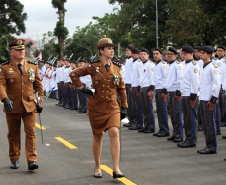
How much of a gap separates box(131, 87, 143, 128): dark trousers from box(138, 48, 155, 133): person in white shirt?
45 cm

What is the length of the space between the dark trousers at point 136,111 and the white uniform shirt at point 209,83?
376 centimetres

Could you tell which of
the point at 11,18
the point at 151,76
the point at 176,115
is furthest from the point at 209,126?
the point at 11,18

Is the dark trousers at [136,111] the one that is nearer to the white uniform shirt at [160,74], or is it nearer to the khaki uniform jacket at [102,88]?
the white uniform shirt at [160,74]

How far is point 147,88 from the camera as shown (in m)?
12.1

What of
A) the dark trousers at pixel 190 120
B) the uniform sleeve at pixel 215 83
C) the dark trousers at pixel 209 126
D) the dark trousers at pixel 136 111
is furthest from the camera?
the dark trousers at pixel 136 111

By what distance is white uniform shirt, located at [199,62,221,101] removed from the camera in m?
9.02

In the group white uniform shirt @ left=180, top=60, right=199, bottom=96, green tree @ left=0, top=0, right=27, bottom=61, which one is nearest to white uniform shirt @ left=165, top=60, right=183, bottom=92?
white uniform shirt @ left=180, top=60, right=199, bottom=96

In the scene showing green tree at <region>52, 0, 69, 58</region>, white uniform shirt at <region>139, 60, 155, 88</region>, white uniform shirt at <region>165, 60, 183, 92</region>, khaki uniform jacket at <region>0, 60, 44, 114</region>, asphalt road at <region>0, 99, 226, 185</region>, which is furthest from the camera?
green tree at <region>52, 0, 69, 58</region>

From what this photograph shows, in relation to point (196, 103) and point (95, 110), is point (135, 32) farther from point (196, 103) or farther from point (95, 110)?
point (95, 110)

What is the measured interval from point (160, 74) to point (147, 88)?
1.77 feet

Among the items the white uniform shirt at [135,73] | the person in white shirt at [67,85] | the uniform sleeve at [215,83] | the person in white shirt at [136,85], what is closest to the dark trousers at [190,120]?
the uniform sleeve at [215,83]

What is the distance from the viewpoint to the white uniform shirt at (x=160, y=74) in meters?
11.7

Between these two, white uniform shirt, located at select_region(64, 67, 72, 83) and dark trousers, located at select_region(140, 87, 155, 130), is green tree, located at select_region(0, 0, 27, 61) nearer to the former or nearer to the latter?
white uniform shirt, located at select_region(64, 67, 72, 83)

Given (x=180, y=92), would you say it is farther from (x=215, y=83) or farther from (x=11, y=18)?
(x=11, y=18)
